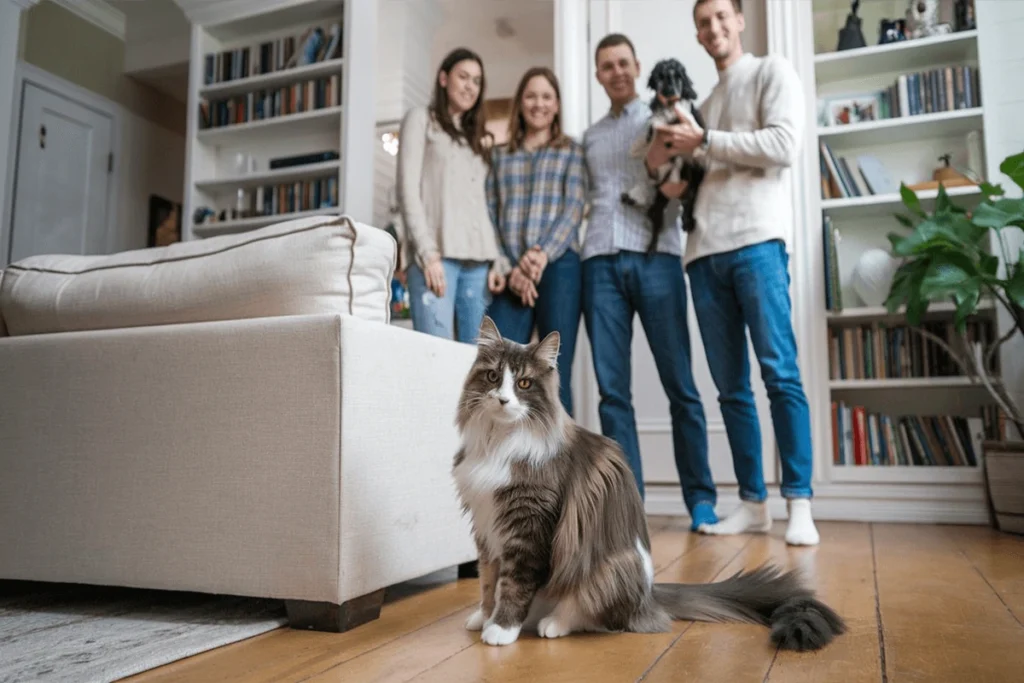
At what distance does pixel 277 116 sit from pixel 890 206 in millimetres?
2572

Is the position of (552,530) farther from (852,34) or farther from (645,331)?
(852,34)

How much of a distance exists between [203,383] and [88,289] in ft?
1.20

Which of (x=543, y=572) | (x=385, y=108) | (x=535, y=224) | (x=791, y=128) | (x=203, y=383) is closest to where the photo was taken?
(x=543, y=572)

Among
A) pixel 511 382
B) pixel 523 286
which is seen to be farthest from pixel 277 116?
pixel 511 382

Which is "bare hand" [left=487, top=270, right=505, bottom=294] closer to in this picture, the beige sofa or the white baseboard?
the beige sofa

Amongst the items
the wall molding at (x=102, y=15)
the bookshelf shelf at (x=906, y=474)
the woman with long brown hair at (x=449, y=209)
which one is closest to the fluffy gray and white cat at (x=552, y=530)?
the woman with long brown hair at (x=449, y=209)

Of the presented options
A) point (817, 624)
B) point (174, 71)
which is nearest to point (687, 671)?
point (817, 624)

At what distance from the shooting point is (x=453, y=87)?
8.18 ft

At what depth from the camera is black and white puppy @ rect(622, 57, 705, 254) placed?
2.31 m

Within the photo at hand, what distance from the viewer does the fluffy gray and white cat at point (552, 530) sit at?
44.4 inches

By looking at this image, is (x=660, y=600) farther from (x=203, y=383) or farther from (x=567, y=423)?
(x=203, y=383)

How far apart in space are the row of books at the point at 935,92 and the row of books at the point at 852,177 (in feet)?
0.74

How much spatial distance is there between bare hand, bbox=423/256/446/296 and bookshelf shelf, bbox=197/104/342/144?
101 centimetres

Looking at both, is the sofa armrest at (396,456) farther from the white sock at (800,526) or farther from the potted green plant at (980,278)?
the potted green plant at (980,278)
